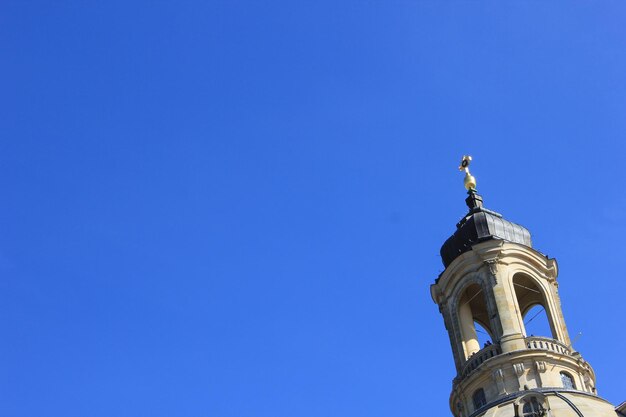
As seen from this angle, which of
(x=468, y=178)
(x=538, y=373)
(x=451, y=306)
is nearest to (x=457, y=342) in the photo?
(x=451, y=306)

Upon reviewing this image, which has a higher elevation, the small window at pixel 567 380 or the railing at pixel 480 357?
the railing at pixel 480 357

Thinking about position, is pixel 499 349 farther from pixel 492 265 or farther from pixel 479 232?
pixel 479 232

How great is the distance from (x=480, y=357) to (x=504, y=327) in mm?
1373

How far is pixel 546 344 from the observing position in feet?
145

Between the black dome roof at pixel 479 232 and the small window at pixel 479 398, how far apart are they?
593cm

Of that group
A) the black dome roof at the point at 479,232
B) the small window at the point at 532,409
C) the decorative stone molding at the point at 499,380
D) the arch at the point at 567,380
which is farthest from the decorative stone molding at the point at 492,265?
the small window at the point at 532,409

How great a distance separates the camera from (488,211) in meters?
49.4

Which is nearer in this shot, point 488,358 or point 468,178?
point 488,358

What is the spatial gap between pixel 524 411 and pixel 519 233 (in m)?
9.26

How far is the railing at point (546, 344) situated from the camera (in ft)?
144

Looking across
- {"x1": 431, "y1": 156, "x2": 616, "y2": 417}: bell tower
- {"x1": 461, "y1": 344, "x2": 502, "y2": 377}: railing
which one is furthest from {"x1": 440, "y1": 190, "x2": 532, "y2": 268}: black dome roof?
{"x1": 461, "y1": 344, "x2": 502, "y2": 377}: railing

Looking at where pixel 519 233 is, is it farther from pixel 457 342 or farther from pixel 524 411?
pixel 524 411

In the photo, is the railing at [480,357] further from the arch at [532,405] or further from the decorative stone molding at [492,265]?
the decorative stone molding at [492,265]

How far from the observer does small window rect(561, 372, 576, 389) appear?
43.6 metres
